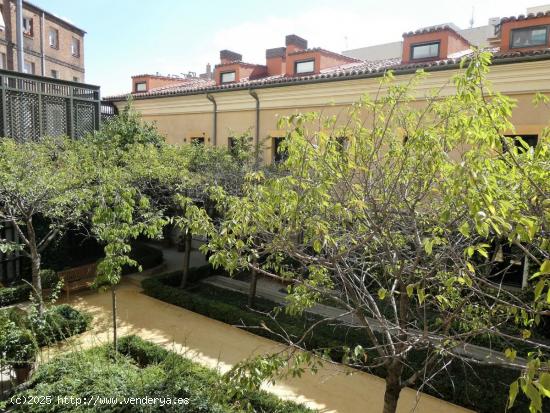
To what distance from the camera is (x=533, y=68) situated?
33.5 feet

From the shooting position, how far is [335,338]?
9617mm

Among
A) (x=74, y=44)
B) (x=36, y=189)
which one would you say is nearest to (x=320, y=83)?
(x=36, y=189)

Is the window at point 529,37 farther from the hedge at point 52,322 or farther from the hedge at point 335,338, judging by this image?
the hedge at point 52,322

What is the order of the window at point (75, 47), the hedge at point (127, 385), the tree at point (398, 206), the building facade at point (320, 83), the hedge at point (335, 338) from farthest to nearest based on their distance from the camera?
the window at point (75, 47) → the building facade at point (320, 83) → the hedge at point (335, 338) → the hedge at point (127, 385) → the tree at point (398, 206)

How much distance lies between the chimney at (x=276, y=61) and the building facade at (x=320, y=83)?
43mm

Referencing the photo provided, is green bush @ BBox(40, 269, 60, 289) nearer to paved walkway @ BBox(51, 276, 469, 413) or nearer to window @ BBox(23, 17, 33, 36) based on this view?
paved walkway @ BBox(51, 276, 469, 413)

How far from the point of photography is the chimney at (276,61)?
739 inches

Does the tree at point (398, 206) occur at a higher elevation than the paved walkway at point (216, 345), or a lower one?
higher

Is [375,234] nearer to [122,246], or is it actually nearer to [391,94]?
[391,94]

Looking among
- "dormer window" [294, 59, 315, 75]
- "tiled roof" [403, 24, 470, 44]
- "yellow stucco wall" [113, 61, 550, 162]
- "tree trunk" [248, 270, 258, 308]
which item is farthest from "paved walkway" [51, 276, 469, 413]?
"tiled roof" [403, 24, 470, 44]

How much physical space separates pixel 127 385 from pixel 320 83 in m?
10.7

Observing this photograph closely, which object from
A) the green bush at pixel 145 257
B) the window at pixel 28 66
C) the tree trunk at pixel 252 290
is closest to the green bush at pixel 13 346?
the tree trunk at pixel 252 290

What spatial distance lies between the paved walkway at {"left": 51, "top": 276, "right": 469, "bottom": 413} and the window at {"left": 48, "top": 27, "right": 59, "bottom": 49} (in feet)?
78.5

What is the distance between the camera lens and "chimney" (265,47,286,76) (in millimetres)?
18766
